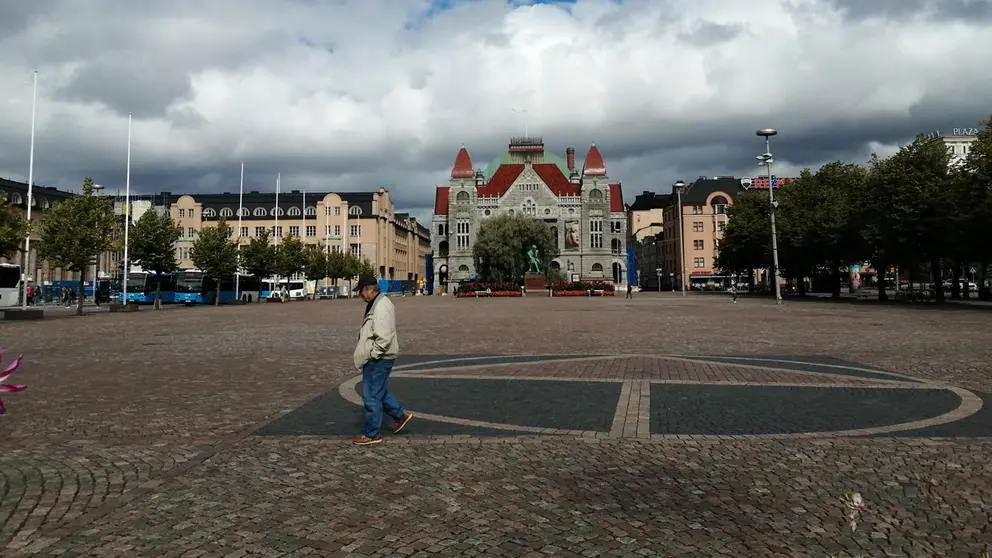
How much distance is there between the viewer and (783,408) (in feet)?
27.9

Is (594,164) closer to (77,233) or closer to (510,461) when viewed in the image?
(77,233)

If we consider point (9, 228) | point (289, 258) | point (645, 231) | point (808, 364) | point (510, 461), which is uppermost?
point (645, 231)

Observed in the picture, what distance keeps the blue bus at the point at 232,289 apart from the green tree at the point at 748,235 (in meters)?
48.2

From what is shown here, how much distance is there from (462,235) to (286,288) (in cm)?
4413

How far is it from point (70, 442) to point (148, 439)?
0.74 metres

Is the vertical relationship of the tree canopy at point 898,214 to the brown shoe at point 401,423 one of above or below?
above

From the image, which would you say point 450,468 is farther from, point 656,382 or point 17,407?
point 17,407

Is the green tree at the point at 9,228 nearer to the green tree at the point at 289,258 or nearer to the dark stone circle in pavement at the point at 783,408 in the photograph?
the dark stone circle in pavement at the point at 783,408

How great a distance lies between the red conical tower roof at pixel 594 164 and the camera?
122 m

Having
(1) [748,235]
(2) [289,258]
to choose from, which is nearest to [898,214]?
(1) [748,235]

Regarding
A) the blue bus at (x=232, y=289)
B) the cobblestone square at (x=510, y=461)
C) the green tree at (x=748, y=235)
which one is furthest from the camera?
the green tree at (x=748, y=235)

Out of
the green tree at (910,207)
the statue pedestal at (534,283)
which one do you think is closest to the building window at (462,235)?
the statue pedestal at (534,283)

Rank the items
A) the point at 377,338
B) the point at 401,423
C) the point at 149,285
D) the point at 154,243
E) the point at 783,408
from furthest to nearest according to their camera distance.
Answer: the point at 149,285
the point at 154,243
the point at 783,408
the point at 401,423
the point at 377,338

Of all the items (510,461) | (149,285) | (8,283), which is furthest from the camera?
(149,285)
